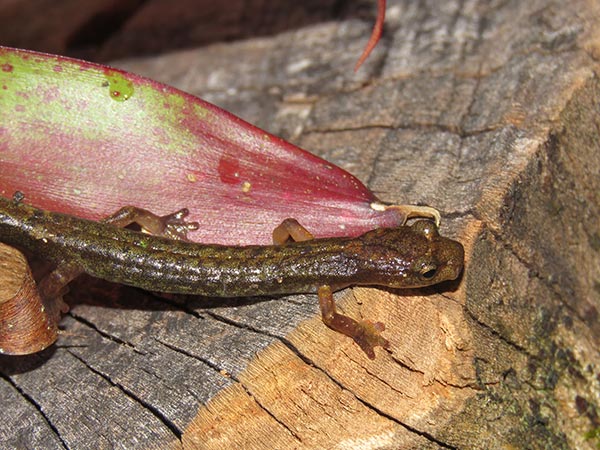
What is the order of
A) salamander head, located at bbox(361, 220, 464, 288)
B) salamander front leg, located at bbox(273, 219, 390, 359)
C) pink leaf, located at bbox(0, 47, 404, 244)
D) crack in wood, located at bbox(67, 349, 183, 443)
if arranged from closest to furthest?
1. crack in wood, located at bbox(67, 349, 183, 443)
2. salamander front leg, located at bbox(273, 219, 390, 359)
3. salamander head, located at bbox(361, 220, 464, 288)
4. pink leaf, located at bbox(0, 47, 404, 244)

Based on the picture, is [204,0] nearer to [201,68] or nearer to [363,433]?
[201,68]

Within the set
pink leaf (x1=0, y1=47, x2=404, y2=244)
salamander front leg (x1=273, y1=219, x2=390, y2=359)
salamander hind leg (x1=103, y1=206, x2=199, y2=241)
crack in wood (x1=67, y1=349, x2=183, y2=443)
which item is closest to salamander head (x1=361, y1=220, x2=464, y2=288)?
pink leaf (x1=0, y1=47, x2=404, y2=244)

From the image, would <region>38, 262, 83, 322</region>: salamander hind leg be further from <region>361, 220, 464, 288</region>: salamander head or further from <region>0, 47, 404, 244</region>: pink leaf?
<region>361, 220, 464, 288</region>: salamander head

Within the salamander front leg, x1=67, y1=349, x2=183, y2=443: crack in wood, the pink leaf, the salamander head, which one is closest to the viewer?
x1=67, y1=349, x2=183, y2=443: crack in wood

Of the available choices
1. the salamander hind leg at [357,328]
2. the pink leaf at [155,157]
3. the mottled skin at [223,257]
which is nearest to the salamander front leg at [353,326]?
the salamander hind leg at [357,328]

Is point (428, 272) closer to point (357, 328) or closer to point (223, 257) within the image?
point (357, 328)

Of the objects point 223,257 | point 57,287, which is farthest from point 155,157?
point 57,287

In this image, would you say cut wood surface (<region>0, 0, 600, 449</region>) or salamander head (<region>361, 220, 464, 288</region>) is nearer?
cut wood surface (<region>0, 0, 600, 449</region>)
